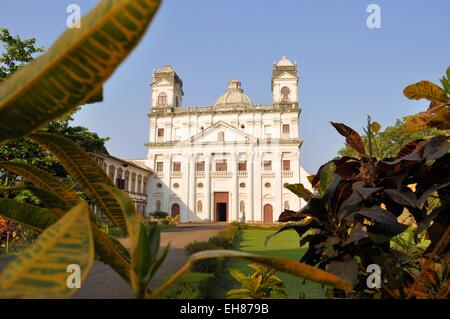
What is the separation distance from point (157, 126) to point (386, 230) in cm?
3602

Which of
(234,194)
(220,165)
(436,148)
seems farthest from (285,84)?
(436,148)

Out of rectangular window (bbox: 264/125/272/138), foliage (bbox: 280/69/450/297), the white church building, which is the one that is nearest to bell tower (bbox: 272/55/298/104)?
the white church building

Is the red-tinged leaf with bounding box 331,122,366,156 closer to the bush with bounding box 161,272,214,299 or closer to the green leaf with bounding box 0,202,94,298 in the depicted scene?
the green leaf with bounding box 0,202,94,298

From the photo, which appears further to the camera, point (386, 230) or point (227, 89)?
point (227, 89)

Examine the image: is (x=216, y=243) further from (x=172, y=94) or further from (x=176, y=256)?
(x=172, y=94)

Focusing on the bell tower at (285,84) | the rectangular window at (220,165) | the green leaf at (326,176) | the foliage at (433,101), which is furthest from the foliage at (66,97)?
the bell tower at (285,84)

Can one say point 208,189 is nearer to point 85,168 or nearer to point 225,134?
point 225,134

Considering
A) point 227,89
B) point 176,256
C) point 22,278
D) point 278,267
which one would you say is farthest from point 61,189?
point 227,89

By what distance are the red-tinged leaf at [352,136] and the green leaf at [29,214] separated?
1282mm

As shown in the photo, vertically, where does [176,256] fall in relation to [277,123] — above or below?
below

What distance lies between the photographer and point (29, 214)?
2.99ft

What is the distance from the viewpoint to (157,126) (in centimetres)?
3603

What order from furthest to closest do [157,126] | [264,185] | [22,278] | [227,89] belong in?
[227,89], [157,126], [264,185], [22,278]

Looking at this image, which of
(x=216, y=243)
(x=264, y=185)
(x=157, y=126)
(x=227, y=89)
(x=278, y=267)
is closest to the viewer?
(x=278, y=267)
